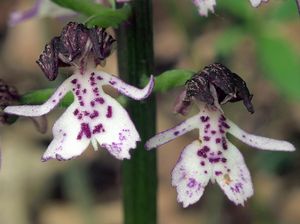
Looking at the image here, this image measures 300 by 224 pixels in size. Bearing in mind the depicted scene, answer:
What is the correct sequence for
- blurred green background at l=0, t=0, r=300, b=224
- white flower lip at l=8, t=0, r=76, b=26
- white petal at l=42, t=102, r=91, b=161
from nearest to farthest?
white petal at l=42, t=102, r=91, b=161 → white flower lip at l=8, t=0, r=76, b=26 → blurred green background at l=0, t=0, r=300, b=224

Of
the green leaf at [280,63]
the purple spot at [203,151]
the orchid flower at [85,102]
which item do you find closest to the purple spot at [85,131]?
the orchid flower at [85,102]

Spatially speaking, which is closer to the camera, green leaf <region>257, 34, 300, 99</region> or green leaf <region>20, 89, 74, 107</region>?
green leaf <region>20, 89, 74, 107</region>

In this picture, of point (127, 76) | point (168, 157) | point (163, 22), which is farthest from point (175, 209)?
point (127, 76)

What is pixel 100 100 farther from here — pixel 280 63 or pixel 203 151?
pixel 280 63

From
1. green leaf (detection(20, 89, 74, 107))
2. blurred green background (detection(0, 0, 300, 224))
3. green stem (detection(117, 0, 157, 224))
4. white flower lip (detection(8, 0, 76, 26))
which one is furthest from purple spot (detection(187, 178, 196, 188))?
blurred green background (detection(0, 0, 300, 224))

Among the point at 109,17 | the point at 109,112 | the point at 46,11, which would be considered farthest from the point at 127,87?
the point at 46,11

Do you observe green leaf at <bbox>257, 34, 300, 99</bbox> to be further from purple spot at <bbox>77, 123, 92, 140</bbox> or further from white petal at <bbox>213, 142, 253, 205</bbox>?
purple spot at <bbox>77, 123, 92, 140</bbox>
